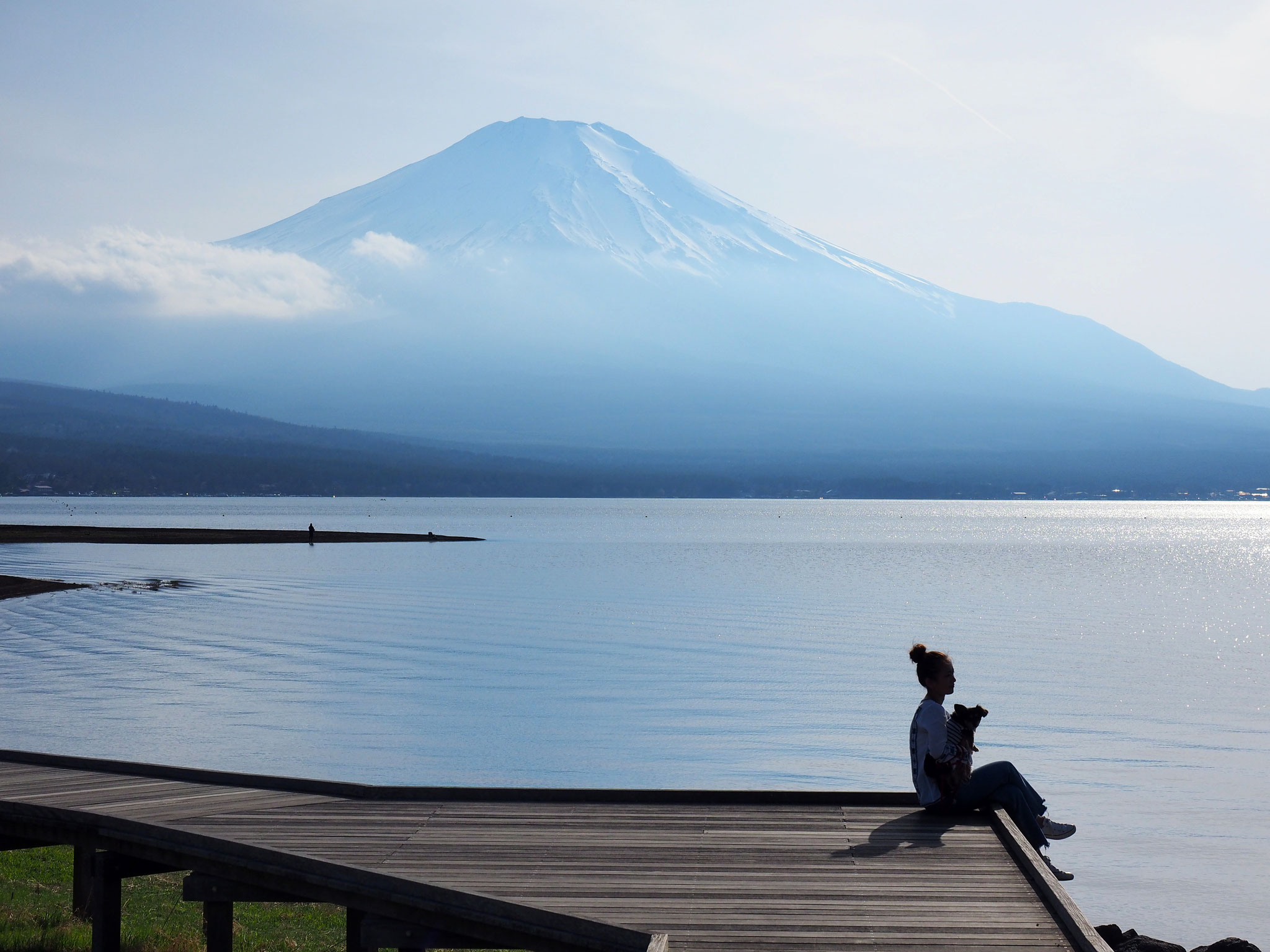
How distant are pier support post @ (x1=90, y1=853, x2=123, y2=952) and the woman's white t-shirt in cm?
588

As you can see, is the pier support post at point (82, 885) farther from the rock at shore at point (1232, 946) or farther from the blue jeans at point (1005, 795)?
the rock at shore at point (1232, 946)

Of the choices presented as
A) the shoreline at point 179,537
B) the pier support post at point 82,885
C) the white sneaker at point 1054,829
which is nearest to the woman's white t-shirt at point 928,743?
the white sneaker at point 1054,829

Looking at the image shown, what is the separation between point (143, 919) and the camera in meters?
11.8

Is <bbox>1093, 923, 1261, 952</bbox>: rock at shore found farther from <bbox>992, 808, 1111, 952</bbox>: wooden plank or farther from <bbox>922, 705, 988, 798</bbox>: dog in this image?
<bbox>992, 808, 1111, 952</bbox>: wooden plank

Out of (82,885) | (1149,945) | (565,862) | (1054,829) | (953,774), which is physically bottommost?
(1149,945)

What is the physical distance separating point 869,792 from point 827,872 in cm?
214

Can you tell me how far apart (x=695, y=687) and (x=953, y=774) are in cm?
2169

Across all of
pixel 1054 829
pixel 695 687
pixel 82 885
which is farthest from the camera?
pixel 695 687

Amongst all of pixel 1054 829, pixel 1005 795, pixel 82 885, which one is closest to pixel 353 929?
pixel 82 885

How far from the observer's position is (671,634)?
146ft

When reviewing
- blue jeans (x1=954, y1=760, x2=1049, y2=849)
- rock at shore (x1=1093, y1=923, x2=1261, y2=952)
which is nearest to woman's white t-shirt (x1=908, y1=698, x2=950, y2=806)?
blue jeans (x1=954, y1=760, x2=1049, y2=849)

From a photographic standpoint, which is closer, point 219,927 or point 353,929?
point 353,929

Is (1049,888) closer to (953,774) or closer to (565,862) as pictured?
(953,774)

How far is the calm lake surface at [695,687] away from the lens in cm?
2012
